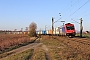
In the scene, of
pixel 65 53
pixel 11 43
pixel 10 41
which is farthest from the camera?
pixel 10 41

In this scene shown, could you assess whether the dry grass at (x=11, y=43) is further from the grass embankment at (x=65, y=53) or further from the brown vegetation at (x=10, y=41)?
the grass embankment at (x=65, y=53)

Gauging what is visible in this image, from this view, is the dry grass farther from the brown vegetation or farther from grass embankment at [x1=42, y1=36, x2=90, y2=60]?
grass embankment at [x1=42, y1=36, x2=90, y2=60]

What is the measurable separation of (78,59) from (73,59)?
303mm

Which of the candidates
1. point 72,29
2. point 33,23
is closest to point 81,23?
point 72,29

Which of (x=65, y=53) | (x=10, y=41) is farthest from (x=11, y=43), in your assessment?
(x=65, y=53)

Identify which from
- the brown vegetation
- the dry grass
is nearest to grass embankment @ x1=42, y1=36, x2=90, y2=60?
the dry grass

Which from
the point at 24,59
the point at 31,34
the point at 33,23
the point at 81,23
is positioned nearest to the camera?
the point at 24,59

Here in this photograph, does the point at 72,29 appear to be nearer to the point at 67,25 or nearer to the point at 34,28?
the point at 67,25

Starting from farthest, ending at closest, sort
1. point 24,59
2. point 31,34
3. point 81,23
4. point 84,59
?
point 31,34 < point 81,23 < point 24,59 < point 84,59

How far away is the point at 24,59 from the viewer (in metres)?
13.7

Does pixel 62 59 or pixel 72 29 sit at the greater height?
pixel 72 29

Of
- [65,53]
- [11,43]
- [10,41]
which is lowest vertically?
[65,53]

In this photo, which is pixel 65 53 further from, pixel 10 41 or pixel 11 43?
pixel 10 41

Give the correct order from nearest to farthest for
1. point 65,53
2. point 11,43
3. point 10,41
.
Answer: point 65,53 < point 11,43 < point 10,41
